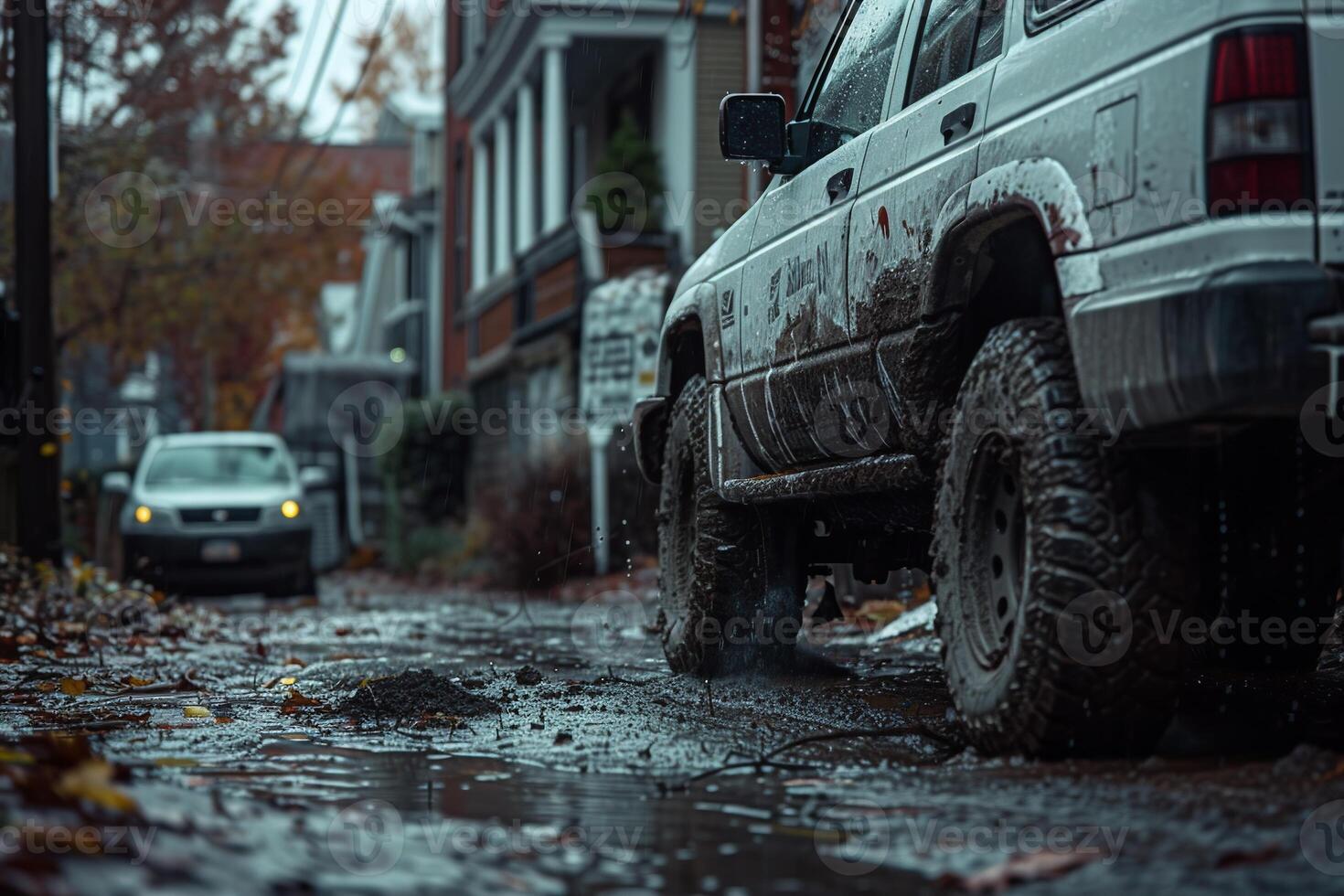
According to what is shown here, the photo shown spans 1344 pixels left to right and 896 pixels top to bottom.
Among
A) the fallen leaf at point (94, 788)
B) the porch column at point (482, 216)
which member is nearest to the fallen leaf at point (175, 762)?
the fallen leaf at point (94, 788)

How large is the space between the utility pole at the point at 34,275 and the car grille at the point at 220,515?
3.00 m

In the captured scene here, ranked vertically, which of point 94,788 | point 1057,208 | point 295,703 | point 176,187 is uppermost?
point 176,187

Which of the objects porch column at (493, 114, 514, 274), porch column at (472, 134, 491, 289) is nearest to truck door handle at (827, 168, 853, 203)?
porch column at (493, 114, 514, 274)

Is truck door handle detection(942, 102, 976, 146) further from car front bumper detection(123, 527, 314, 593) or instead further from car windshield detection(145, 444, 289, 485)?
car windshield detection(145, 444, 289, 485)

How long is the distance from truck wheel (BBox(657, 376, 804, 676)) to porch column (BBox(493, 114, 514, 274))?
19007 millimetres

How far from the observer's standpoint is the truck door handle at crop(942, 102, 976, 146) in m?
4.83

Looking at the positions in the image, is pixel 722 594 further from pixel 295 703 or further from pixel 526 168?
pixel 526 168

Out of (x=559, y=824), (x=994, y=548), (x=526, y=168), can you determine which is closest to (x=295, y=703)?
(x=559, y=824)

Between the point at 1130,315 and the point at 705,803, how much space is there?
1.45 metres

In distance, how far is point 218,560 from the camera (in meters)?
16.9

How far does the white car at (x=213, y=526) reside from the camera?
55.1ft

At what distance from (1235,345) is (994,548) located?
1171 millimetres

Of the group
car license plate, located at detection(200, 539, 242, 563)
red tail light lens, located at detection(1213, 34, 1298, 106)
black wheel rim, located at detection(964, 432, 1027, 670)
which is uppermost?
red tail light lens, located at detection(1213, 34, 1298, 106)

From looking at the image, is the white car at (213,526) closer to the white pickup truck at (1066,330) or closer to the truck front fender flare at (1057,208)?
the white pickup truck at (1066,330)
